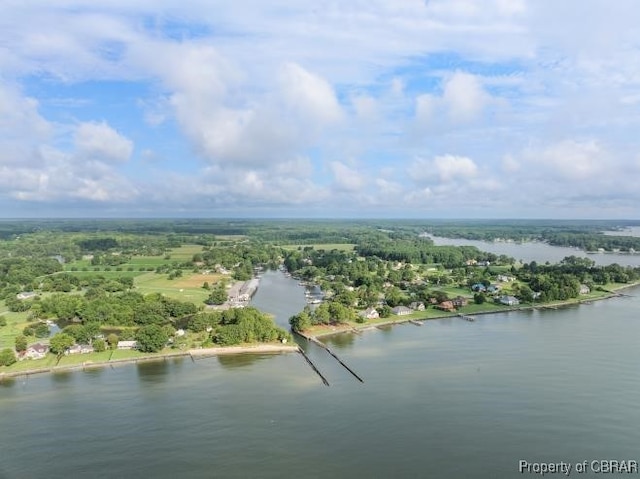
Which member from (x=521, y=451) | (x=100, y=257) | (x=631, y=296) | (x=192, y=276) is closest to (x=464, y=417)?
(x=521, y=451)

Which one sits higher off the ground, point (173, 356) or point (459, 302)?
point (459, 302)

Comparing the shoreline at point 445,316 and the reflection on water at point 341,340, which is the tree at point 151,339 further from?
the reflection on water at point 341,340

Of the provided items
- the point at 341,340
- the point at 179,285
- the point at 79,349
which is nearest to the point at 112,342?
the point at 79,349

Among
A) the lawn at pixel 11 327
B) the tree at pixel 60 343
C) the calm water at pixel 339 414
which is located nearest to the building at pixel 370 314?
the calm water at pixel 339 414

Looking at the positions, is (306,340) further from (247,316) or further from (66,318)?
(66,318)

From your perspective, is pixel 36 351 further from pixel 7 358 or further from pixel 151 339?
pixel 151 339

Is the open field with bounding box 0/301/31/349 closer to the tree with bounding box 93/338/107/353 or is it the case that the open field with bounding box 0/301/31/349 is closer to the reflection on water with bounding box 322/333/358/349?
the tree with bounding box 93/338/107/353
